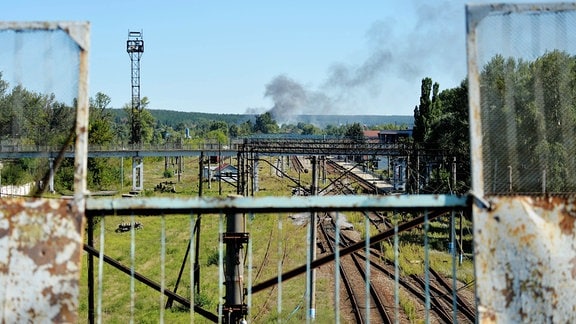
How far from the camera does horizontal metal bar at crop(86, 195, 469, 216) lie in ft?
8.95

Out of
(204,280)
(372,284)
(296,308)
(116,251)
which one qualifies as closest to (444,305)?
(372,284)

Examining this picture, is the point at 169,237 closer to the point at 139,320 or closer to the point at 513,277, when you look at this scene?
the point at 139,320

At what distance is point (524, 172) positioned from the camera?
9.25 ft

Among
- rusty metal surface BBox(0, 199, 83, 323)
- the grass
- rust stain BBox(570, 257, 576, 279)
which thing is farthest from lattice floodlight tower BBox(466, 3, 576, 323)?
the grass

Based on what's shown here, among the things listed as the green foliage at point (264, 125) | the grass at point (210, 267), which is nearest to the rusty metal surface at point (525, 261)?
the grass at point (210, 267)

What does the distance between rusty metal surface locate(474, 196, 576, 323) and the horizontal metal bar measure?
0.18m

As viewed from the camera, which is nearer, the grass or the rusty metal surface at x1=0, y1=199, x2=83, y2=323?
the rusty metal surface at x1=0, y1=199, x2=83, y2=323

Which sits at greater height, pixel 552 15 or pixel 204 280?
pixel 552 15

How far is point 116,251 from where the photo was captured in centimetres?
2294

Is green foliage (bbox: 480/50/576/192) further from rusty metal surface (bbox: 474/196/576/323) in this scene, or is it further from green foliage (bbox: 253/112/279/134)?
green foliage (bbox: 253/112/279/134)

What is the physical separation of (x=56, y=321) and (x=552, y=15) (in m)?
2.52

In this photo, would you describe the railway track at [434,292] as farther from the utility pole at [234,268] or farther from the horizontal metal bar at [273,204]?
the horizontal metal bar at [273,204]

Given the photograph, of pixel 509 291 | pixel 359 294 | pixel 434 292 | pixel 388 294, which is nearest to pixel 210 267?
pixel 359 294

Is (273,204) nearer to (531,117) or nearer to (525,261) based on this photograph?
(525,261)
